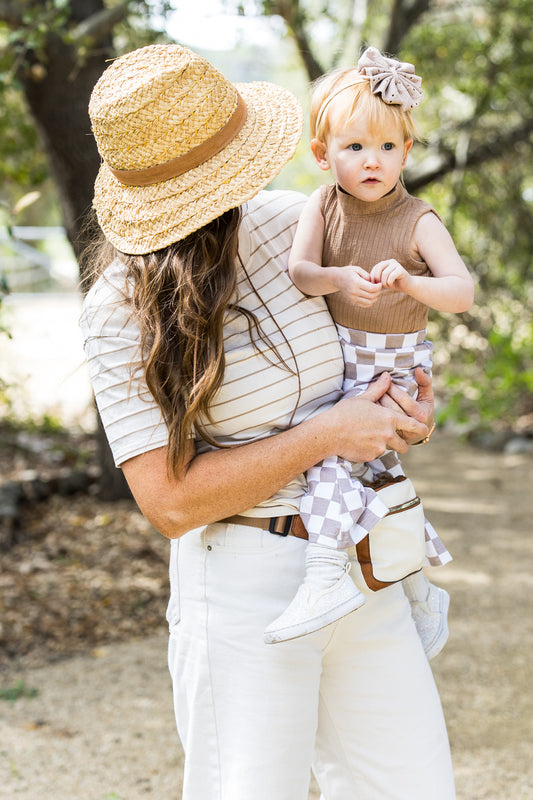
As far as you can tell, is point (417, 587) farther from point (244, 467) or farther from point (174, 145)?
point (174, 145)

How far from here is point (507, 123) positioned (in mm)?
6406

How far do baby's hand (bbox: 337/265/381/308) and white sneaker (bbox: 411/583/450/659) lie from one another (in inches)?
26.4

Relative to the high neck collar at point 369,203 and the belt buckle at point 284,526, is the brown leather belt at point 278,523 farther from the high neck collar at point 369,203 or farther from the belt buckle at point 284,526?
the high neck collar at point 369,203

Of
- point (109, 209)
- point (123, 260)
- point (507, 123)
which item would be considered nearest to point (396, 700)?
point (123, 260)

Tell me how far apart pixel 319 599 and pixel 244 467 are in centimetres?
26

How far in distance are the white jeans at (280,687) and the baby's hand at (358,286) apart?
0.45m

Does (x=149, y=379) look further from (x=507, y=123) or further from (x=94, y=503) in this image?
(x=507, y=123)

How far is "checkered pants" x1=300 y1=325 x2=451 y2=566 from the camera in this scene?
1521 millimetres

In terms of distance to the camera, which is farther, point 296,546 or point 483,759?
point 483,759

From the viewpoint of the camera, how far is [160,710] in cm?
340

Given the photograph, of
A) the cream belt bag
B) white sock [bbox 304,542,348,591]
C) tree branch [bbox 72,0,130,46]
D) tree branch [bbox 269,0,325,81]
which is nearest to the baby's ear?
the cream belt bag

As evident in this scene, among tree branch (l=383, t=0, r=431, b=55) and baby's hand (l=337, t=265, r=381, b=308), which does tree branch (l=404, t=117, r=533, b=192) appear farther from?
baby's hand (l=337, t=265, r=381, b=308)

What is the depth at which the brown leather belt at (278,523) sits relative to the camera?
61.6 inches

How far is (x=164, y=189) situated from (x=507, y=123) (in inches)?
217
